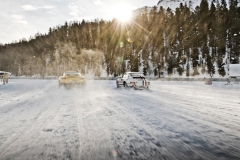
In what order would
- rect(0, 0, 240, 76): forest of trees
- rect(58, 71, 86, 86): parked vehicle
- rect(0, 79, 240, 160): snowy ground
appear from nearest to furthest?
rect(0, 79, 240, 160): snowy ground
rect(58, 71, 86, 86): parked vehicle
rect(0, 0, 240, 76): forest of trees

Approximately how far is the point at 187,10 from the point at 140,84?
59.9 metres

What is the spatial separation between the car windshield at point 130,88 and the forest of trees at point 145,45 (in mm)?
335

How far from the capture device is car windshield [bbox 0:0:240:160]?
143 inches

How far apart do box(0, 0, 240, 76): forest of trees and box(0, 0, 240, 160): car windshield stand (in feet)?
1.10

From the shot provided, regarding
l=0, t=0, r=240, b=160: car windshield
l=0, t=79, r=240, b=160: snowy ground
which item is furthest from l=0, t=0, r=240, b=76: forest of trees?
l=0, t=79, r=240, b=160: snowy ground

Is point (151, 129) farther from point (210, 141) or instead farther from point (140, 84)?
point (140, 84)

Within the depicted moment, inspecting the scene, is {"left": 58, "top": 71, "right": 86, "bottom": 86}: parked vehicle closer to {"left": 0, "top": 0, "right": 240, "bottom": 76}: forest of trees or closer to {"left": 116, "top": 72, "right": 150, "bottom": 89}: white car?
{"left": 116, "top": 72, "right": 150, "bottom": 89}: white car

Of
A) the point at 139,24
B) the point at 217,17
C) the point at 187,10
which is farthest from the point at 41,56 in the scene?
the point at 217,17

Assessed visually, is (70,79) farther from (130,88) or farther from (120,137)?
(120,137)

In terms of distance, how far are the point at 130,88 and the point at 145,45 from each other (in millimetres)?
54246

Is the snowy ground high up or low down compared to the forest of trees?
down

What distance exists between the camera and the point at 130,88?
62.8 feet

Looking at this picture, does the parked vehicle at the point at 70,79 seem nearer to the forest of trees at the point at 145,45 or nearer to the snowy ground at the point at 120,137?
the snowy ground at the point at 120,137

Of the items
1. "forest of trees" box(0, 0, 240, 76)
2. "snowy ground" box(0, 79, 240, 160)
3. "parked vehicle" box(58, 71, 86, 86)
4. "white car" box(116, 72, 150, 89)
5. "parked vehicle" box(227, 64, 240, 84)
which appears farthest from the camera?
"forest of trees" box(0, 0, 240, 76)
